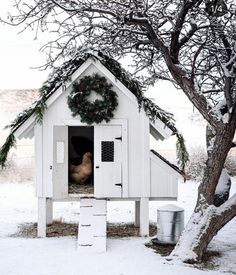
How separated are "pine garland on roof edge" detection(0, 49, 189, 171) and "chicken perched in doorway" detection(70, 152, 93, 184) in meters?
1.84

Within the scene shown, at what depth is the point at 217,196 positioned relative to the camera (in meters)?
9.11

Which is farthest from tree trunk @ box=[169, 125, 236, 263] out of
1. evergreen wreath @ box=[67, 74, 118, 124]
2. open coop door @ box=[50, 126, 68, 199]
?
open coop door @ box=[50, 126, 68, 199]

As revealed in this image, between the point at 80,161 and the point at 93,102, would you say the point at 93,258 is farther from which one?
the point at 80,161

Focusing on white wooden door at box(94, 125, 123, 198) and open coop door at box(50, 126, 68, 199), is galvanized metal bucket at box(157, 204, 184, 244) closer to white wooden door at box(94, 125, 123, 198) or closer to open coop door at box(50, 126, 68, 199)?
white wooden door at box(94, 125, 123, 198)

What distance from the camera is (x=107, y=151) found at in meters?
9.31

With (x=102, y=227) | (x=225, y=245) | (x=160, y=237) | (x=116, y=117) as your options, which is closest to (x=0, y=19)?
(x=116, y=117)

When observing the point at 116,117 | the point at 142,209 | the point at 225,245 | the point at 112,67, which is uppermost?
the point at 112,67

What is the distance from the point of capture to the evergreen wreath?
906 centimetres

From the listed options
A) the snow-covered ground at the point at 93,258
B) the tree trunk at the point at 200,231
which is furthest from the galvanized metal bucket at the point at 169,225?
the tree trunk at the point at 200,231

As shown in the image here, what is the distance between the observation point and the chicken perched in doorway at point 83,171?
10453 millimetres

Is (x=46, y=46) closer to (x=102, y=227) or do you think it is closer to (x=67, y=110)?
(x=67, y=110)

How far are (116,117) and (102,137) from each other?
19.7 inches

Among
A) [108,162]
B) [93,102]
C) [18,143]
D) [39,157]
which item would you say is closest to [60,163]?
[39,157]

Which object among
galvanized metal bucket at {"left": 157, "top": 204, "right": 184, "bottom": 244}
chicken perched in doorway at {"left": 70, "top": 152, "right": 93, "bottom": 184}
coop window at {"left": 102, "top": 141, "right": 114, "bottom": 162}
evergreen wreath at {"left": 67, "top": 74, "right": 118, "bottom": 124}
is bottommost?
galvanized metal bucket at {"left": 157, "top": 204, "right": 184, "bottom": 244}
